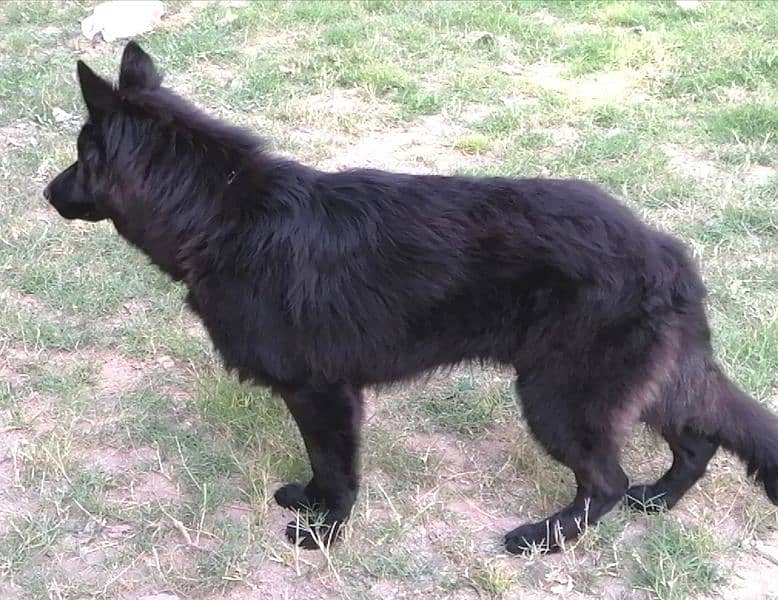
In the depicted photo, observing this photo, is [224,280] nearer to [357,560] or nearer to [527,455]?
[357,560]

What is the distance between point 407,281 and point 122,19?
5.12 meters

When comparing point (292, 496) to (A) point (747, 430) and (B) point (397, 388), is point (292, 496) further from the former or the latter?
(A) point (747, 430)

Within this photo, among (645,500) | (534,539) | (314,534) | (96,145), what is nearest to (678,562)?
(645,500)

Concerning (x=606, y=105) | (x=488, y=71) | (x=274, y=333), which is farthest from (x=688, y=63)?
(x=274, y=333)

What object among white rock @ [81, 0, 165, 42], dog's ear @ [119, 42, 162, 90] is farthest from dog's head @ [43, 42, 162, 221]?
white rock @ [81, 0, 165, 42]

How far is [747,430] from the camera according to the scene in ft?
9.44

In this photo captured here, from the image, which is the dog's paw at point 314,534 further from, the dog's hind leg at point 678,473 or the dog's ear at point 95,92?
the dog's ear at point 95,92

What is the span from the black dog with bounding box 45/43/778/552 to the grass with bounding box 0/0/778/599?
27 centimetres

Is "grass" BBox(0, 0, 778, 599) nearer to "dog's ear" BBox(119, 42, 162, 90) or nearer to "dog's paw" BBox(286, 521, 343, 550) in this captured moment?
"dog's paw" BBox(286, 521, 343, 550)

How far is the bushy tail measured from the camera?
2.87m

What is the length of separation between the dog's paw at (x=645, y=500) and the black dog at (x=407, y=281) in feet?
0.61

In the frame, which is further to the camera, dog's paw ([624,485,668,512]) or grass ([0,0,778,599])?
dog's paw ([624,485,668,512])

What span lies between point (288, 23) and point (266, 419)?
4.44 m

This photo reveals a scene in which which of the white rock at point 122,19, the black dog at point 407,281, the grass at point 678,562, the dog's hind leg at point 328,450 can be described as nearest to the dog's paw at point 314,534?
the dog's hind leg at point 328,450
